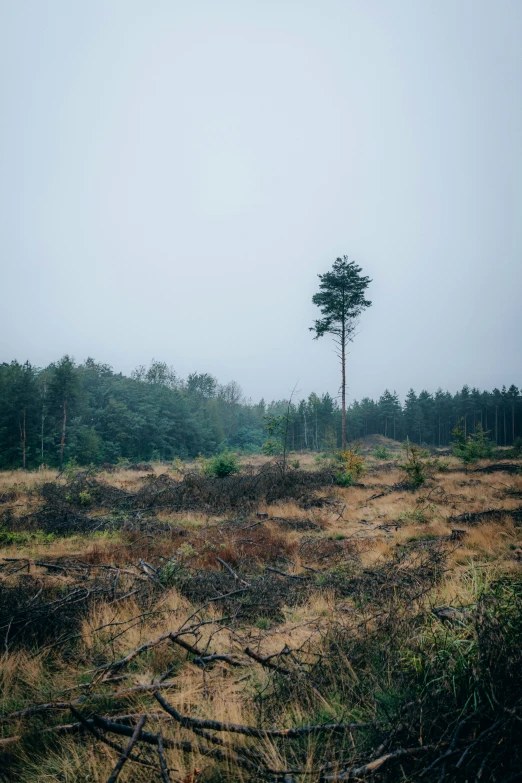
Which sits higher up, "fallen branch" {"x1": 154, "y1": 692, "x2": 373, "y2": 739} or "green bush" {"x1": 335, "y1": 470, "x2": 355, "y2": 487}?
"fallen branch" {"x1": 154, "y1": 692, "x2": 373, "y2": 739}

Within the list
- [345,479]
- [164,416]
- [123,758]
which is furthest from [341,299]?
[164,416]

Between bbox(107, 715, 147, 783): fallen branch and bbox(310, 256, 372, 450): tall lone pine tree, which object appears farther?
bbox(310, 256, 372, 450): tall lone pine tree

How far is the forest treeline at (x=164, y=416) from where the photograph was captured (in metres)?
30.1

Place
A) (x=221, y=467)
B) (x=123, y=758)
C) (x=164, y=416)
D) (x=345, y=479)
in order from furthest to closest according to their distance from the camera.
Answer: (x=164, y=416)
(x=221, y=467)
(x=345, y=479)
(x=123, y=758)

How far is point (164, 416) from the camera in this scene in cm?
4700

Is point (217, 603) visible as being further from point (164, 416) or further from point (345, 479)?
point (164, 416)

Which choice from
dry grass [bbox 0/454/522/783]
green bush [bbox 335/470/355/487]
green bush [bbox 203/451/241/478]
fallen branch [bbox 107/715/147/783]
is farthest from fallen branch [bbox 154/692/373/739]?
green bush [bbox 203/451/241/478]

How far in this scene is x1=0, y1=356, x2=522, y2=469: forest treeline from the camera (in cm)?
3013

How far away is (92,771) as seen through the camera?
185 centimetres

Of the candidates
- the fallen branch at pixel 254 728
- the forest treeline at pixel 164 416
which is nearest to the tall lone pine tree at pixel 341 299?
the forest treeline at pixel 164 416

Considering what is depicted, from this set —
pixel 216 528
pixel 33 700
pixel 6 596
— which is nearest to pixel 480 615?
pixel 33 700

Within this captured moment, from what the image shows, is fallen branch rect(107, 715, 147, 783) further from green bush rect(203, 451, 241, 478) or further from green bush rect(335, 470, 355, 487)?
green bush rect(203, 451, 241, 478)

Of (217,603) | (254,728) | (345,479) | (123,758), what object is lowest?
(345,479)

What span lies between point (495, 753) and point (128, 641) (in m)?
3.03
